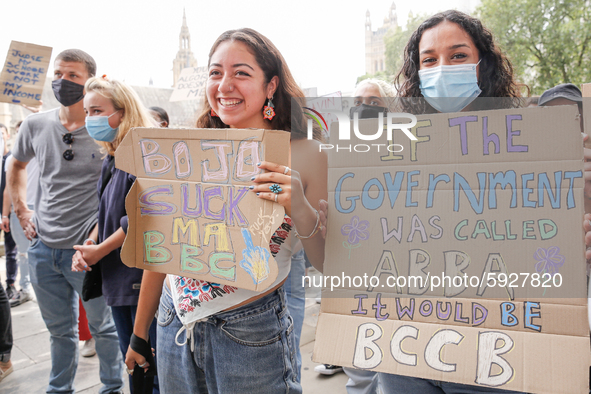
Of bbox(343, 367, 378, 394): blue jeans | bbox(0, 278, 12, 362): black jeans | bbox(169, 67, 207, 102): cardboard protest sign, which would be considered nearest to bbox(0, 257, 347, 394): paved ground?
bbox(0, 278, 12, 362): black jeans

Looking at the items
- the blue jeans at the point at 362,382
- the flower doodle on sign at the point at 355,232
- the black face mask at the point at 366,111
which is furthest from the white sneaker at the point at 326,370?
the flower doodle on sign at the point at 355,232

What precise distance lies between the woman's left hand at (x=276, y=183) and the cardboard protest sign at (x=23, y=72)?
123 inches

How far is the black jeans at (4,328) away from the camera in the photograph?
266 cm

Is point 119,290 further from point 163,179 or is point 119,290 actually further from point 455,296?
point 455,296

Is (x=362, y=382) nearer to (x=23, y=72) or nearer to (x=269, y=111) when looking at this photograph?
(x=269, y=111)

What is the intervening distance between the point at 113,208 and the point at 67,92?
3.22 feet

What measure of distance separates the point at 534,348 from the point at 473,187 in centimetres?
38

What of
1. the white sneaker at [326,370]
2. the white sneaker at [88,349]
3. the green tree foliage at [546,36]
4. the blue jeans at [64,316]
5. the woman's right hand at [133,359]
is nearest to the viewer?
the woman's right hand at [133,359]

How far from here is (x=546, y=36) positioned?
12.8 m

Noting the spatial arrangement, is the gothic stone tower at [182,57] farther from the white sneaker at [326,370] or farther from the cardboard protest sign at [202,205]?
the cardboard protest sign at [202,205]

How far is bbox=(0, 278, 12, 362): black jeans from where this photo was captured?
8.73 ft

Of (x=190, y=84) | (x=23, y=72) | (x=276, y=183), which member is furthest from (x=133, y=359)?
(x=190, y=84)

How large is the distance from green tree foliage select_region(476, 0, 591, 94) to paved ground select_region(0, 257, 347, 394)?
11641 millimetres

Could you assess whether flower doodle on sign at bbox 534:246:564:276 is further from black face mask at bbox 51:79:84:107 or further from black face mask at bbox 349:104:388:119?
black face mask at bbox 51:79:84:107
